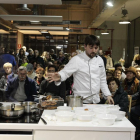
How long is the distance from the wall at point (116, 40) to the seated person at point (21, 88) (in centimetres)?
803

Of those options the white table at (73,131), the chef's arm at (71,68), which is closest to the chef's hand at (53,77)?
the chef's arm at (71,68)

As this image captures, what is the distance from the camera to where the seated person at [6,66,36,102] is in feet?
13.2

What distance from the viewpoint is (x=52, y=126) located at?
180 cm

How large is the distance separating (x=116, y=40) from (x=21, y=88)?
8.72 meters

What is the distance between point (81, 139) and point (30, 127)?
0.38 meters

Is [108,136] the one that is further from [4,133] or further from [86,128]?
[4,133]

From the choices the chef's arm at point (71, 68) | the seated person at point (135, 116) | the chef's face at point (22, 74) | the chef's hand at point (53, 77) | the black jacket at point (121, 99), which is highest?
the chef's arm at point (71, 68)

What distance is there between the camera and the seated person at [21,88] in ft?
13.2

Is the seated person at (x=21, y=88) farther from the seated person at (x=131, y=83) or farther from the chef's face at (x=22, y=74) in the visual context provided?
the seated person at (x=131, y=83)

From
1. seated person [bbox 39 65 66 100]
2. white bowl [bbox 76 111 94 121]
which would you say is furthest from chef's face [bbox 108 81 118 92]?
white bowl [bbox 76 111 94 121]

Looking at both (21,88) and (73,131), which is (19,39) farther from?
(73,131)

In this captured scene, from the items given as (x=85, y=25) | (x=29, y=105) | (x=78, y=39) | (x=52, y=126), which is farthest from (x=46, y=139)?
(x=78, y=39)

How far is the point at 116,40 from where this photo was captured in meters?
12.1

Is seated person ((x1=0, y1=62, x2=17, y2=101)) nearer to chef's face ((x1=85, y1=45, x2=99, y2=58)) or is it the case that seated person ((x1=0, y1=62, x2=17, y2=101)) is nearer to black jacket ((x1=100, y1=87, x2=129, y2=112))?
black jacket ((x1=100, y1=87, x2=129, y2=112))
